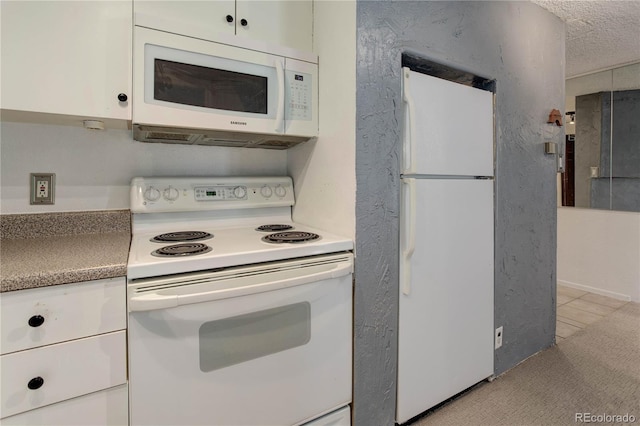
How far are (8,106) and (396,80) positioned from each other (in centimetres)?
150

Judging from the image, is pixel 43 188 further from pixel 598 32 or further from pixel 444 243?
pixel 598 32

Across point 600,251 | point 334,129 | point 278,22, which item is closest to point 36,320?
point 334,129

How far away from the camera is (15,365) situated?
87cm

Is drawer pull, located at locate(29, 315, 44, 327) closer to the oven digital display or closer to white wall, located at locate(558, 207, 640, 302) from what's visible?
the oven digital display

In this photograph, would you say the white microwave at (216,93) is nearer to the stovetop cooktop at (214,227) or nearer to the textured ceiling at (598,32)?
the stovetop cooktop at (214,227)

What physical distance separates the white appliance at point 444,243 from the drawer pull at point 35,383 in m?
1.32

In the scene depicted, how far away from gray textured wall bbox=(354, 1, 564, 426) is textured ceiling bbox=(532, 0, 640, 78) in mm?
142

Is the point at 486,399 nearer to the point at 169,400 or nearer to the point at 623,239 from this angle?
the point at 169,400

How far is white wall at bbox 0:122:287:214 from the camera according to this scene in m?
1.39

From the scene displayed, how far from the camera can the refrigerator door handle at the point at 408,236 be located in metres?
1.45

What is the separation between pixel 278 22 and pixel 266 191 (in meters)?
0.87

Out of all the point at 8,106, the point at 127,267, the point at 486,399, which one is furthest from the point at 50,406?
the point at 486,399

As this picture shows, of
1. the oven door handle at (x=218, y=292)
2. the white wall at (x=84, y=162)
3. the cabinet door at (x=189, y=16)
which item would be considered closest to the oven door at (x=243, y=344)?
the oven door handle at (x=218, y=292)

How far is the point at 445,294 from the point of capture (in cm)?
164
